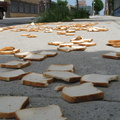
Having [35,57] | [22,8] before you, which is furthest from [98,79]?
[22,8]

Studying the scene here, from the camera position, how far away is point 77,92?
153cm

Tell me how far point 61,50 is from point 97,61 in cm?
78

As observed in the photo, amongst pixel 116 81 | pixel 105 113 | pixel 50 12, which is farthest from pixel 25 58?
pixel 50 12

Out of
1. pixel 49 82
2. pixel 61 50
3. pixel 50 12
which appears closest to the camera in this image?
pixel 49 82

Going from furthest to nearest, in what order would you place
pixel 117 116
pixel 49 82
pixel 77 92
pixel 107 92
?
pixel 49 82
pixel 107 92
pixel 77 92
pixel 117 116

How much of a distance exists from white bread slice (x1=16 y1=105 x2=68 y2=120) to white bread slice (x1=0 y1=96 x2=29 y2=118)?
0.06 m

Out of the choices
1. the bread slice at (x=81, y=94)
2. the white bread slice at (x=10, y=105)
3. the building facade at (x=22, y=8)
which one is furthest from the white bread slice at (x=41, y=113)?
the building facade at (x=22, y=8)

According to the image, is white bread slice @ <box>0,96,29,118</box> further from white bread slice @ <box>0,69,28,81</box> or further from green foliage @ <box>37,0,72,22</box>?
green foliage @ <box>37,0,72,22</box>

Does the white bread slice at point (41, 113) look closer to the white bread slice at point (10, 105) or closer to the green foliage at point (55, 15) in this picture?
the white bread slice at point (10, 105)

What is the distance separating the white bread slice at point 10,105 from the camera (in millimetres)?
1295

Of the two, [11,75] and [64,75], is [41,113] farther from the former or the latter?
[11,75]

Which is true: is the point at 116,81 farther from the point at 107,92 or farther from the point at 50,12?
the point at 50,12

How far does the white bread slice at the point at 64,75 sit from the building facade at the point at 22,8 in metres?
35.8

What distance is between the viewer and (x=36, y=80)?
183 centimetres
